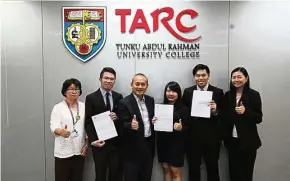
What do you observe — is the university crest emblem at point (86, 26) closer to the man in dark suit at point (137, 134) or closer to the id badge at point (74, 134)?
the man in dark suit at point (137, 134)

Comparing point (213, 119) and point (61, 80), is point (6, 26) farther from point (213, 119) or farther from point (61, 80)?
point (213, 119)

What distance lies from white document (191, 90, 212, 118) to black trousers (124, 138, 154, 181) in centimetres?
68

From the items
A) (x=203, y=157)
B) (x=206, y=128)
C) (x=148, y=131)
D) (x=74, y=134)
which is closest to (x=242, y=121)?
(x=206, y=128)

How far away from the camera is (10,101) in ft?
12.6

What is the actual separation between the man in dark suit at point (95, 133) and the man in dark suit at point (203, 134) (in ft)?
3.04

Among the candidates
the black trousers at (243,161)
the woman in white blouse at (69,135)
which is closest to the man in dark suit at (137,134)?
the woman in white blouse at (69,135)

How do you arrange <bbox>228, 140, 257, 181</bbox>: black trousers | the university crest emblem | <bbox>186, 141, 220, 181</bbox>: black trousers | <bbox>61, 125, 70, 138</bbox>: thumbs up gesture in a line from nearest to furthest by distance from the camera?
<bbox>61, 125, 70, 138</bbox>: thumbs up gesture
<bbox>228, 140, 257, 181</bbox>: black trousers
<bbox>186, 141, 220, 181</bbox>: black trousers
the university crest emblem

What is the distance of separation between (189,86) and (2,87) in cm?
267

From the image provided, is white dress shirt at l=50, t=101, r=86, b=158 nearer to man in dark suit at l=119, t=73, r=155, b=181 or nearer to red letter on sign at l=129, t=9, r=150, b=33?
man in dark suit at l=119, t=73, r=155, b=181

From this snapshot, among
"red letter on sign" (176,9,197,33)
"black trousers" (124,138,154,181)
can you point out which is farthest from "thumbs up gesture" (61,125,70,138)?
"red letter on sign" (176,9,197,33)

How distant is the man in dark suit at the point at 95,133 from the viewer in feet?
10.5

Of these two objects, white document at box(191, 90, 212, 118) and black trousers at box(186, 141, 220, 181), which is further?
black trousers at box(186, 141, 220, 181)

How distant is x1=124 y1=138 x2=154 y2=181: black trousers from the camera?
Result: 3107 mm

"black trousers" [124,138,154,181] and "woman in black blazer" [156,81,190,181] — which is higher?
"woman in black blazer" [156,81,190,181]
